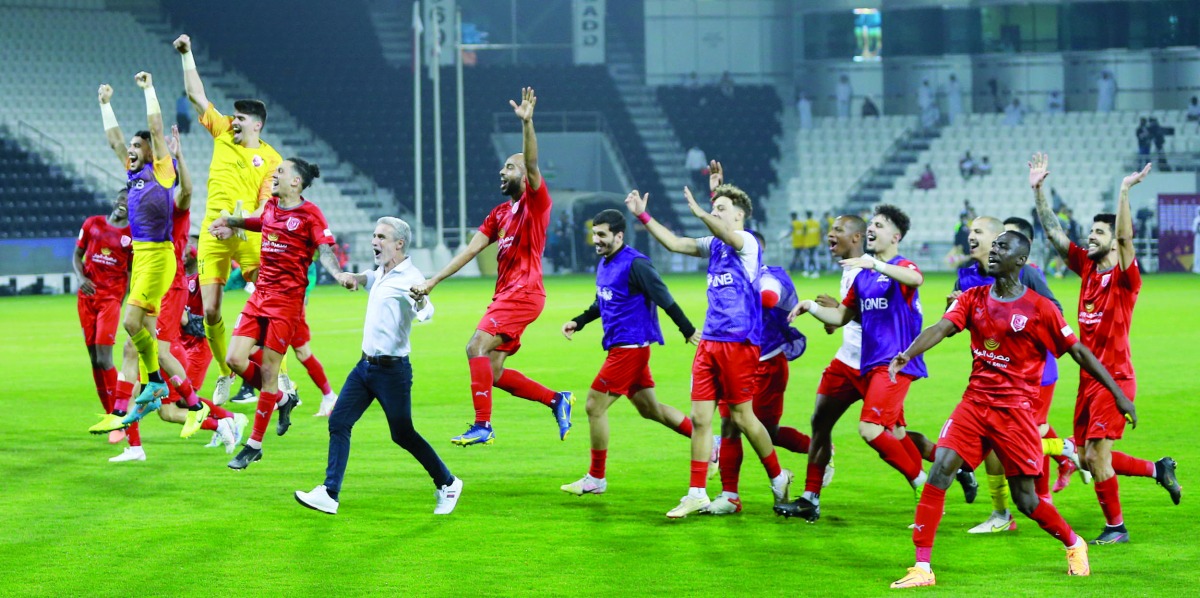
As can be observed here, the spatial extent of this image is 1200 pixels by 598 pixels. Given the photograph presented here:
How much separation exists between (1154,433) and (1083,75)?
139ft

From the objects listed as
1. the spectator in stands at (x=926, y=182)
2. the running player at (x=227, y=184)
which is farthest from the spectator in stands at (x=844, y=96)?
the running player at (x=227, y=184)

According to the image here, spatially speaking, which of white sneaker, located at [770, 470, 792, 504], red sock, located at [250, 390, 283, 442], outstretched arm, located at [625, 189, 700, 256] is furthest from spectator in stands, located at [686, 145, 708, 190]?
white sneaker, located at [770, 470, 792, 504]

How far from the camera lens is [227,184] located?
14484 millimetres

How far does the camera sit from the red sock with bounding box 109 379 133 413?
12461 mm

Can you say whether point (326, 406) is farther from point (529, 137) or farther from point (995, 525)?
point (995, 525)

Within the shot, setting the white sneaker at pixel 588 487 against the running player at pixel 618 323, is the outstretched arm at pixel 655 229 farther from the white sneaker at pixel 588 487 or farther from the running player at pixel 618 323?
the white sneaker at pixel 588 487

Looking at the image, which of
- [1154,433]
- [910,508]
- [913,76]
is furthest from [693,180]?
[910,508]

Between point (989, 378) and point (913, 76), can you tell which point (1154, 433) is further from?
→ point (913, 76)

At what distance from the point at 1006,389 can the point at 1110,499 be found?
143cm

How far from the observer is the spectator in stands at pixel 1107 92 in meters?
51.6

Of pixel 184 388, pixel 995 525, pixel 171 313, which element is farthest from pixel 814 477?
pixel 171 313

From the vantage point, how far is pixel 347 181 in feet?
161

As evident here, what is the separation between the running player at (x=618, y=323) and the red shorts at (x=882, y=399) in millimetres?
1472

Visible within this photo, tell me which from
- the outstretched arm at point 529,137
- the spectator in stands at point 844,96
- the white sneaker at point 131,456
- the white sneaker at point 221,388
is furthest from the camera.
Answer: the spectator in stands at point 844,96
